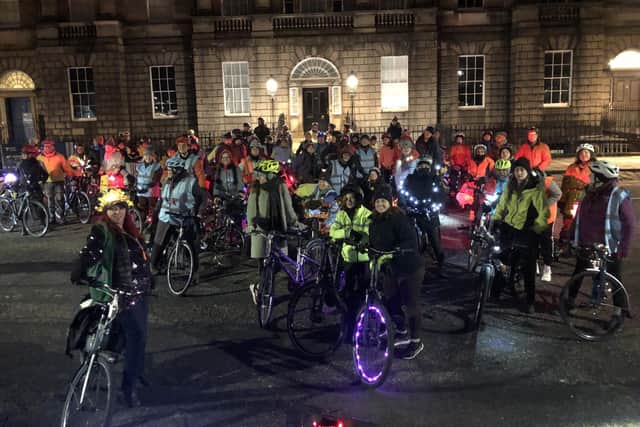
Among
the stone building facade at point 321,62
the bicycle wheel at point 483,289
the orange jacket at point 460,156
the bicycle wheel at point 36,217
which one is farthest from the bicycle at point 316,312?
the stone building facade at point 321,62

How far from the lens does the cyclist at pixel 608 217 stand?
259 inches

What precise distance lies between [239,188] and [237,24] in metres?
19.2

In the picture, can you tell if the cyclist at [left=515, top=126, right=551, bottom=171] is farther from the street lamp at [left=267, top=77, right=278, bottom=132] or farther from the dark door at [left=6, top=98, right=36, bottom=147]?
the dark door at [left=6, top=98, right=36, bottom=147]

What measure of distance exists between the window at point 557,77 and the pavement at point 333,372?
2219cm

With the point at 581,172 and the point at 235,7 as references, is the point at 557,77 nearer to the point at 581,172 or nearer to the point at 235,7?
the point at 235,7

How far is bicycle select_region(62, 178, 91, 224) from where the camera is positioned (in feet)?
46.7

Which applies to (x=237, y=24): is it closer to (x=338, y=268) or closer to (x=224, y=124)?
(x=224, y=124)

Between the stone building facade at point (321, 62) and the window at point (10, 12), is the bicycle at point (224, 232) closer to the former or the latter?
the stone building facade at point (321, 62)

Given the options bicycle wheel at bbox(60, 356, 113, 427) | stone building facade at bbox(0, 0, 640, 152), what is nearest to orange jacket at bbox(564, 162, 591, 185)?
bicycle wheel at bbox(60, 356, 113, 427)

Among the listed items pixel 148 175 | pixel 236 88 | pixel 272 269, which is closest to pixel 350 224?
pixel 272 269

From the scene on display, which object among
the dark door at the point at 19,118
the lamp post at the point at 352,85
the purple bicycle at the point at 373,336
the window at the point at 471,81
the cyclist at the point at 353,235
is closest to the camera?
the purple bicycle at the point at 373,336

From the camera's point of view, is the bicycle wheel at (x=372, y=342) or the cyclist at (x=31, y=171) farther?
the cyclist at (x=31, y=171)

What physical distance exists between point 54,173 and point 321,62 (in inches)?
Answer: 678

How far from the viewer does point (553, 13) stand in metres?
27.2
